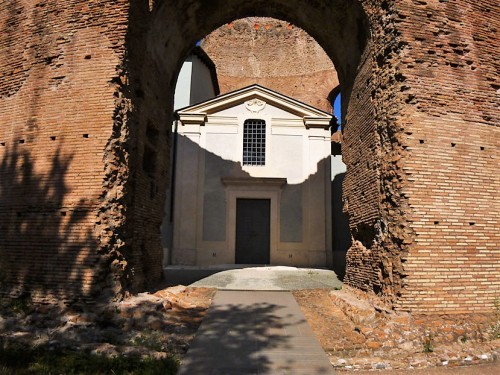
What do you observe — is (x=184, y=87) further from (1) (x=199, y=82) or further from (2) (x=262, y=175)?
(2) (x=262, y=175)

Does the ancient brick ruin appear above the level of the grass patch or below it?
above

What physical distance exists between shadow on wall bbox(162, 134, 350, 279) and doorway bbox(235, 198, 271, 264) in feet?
1.77

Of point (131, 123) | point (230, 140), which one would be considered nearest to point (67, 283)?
point (131, 123)

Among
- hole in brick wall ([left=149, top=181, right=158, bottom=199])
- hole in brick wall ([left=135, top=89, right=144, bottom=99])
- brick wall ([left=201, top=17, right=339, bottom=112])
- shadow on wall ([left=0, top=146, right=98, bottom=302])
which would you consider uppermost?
brick wall ([left=201, top=17, right=339, bottom=112])

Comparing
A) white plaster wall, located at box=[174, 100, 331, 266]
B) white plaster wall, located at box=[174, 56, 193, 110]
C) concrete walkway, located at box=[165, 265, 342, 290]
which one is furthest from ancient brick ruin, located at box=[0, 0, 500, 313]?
white plaster wall, located at box=[174, 56, 193, 110]

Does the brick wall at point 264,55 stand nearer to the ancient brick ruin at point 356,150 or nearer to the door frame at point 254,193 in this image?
the door frame at point 254,193

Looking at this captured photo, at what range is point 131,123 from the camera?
276 inches

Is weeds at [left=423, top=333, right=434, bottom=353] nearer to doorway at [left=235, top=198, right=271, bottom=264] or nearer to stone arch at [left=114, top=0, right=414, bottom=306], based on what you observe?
stone arch at [left=114, top=0, right=414, bottom=306]

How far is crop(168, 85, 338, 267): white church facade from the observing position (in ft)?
47.7

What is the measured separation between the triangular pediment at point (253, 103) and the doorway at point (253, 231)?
4.02 m

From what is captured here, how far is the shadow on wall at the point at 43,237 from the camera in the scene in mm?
6066

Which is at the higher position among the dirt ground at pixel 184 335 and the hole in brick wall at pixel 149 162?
the hole in brick wall at pixel 149 162

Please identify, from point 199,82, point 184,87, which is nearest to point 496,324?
point 184,87

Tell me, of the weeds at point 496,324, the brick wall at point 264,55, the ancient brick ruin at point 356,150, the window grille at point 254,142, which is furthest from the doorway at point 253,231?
the brick wall at point 264,55
